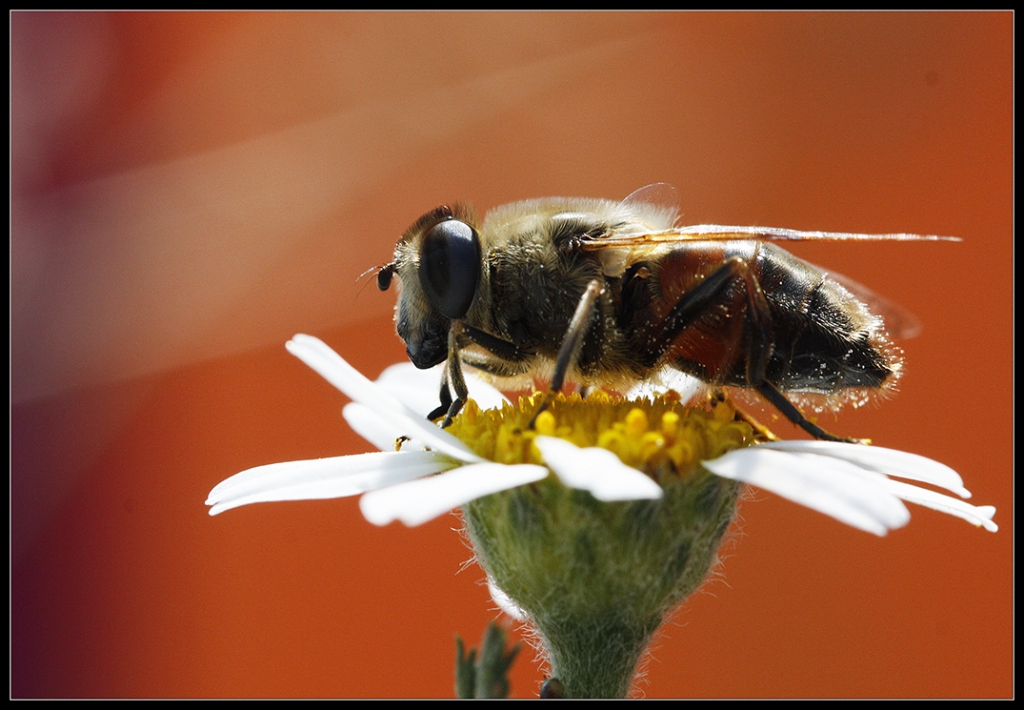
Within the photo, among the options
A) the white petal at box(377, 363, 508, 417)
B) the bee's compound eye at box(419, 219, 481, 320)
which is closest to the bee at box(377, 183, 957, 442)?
the bee's compound eye at box(419, 219, 481, 320)

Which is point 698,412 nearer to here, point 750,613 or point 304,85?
point 750,613

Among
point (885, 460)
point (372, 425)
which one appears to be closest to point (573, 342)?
point (372, 425)

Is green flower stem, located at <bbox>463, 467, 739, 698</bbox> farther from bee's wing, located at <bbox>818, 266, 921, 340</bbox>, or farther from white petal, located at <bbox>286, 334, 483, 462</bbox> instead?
bee's wing, located at <bbox>818, 266, 921, 340</bbox>

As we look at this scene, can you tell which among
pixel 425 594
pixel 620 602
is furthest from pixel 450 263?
pixel 425 594

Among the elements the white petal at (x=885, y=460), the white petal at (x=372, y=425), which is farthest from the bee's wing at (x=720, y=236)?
the white petal at (x=372, y=425)

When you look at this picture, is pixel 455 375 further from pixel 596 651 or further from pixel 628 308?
pixel 596 651
